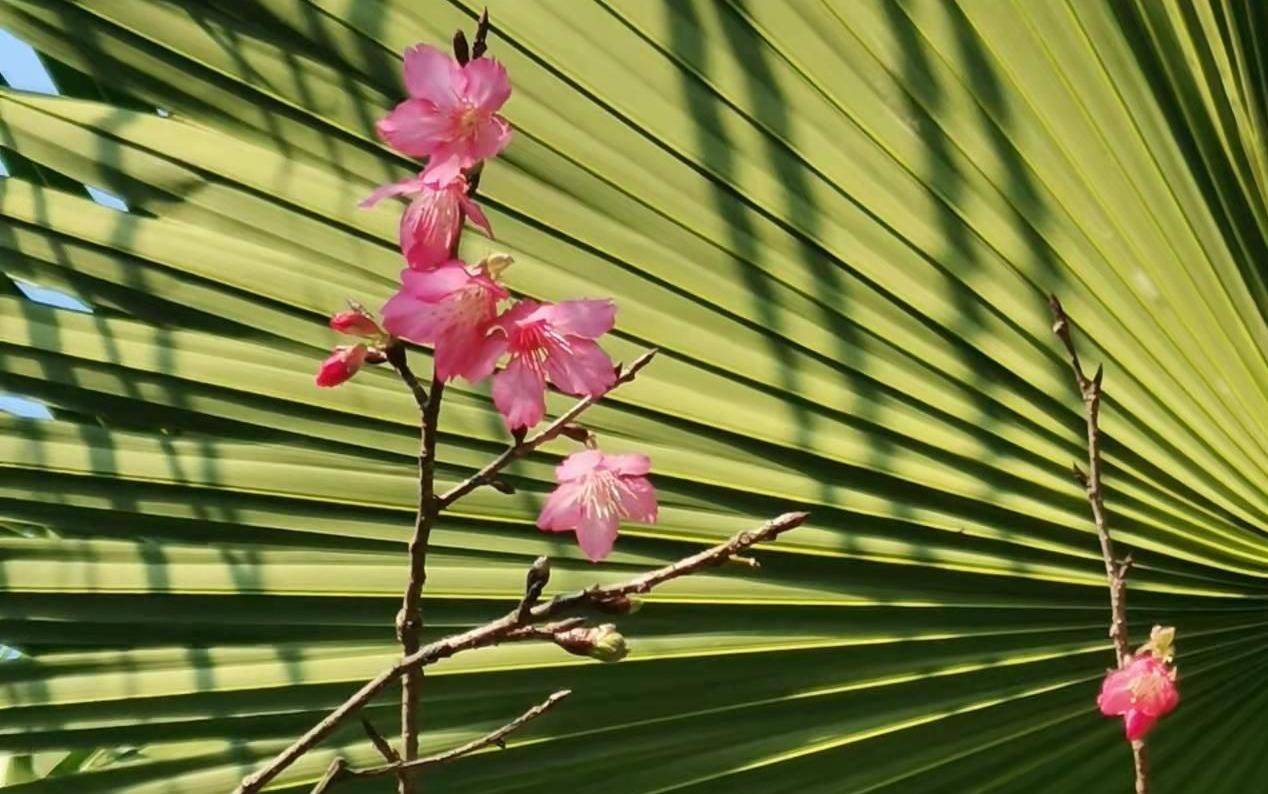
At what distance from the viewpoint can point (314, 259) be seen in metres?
1.05

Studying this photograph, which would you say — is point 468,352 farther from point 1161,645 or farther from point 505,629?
point 1161,645

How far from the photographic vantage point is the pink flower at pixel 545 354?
0.65 meters

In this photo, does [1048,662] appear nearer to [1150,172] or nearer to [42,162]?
[1150,172]

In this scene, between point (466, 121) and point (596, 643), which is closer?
point (596, 643)

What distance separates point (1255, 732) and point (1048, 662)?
0.18 metres

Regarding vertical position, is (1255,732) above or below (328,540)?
Result: below

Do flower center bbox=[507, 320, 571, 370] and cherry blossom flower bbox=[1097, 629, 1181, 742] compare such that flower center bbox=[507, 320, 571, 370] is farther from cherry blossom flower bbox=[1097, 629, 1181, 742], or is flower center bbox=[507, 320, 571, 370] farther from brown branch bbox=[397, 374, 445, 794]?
cherry blossom flower bbox=[1097, 629, 1181, 742]

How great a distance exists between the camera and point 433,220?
2.10 feet

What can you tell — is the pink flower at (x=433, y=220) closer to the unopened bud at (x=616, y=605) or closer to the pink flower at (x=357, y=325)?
the pink flower at (x=357, y=325)

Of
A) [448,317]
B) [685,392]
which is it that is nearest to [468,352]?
[448,317]

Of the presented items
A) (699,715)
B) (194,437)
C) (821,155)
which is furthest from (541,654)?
(821,155)

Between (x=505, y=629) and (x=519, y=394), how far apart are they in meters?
0.14

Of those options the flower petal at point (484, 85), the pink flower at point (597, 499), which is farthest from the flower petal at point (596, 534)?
the flower petal at point (484, 85)

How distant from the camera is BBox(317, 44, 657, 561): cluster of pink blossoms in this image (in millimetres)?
625
